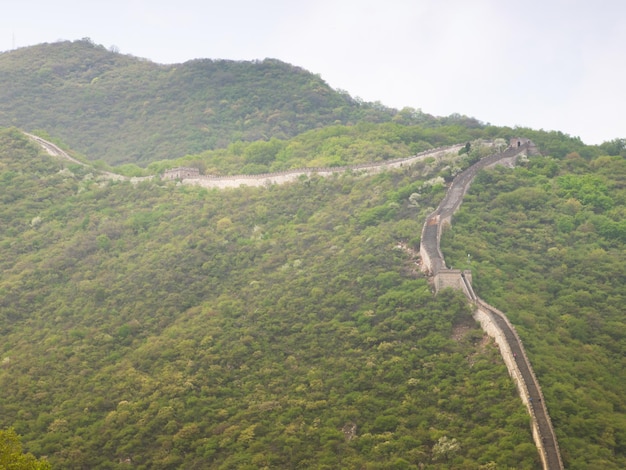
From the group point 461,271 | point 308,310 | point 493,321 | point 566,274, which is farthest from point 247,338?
point 566,274

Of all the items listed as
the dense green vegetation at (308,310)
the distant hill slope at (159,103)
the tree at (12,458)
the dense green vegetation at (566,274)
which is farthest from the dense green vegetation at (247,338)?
the distant hill slope at (159,103)

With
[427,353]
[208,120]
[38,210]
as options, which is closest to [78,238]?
[38,210]

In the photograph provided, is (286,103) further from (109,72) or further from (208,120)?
(109,72)

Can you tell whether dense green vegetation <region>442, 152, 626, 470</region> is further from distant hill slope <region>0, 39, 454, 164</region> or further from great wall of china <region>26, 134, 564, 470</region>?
distant hill slope <region>0, 39, 454, 164</region>

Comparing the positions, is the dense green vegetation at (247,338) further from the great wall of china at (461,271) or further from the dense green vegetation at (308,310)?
the great wall of china at (461,271)

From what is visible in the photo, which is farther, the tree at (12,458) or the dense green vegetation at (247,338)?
the dense green vegetation at (247,338)

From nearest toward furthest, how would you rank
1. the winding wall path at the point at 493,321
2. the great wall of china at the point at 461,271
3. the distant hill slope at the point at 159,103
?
the winding wall path at the point at 493,321 < the great wall of china at the point at 461,271 < the distant hill slope at the point at 159,103

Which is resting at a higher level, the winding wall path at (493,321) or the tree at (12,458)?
the winding wall path at (493,321)
